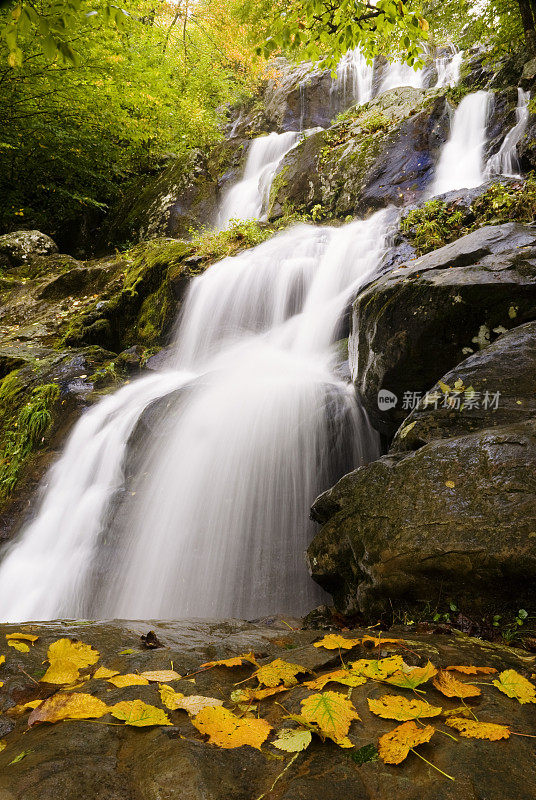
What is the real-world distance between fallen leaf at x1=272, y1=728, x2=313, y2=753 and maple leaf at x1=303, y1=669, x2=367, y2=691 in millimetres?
250

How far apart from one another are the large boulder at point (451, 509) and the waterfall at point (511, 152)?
7284mm

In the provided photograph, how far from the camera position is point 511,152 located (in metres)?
8.38

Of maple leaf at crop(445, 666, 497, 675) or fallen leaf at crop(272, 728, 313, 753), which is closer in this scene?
fallen leaf at crop(272, 728, 313, 753)

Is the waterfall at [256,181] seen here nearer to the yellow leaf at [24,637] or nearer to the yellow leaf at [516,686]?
the yellow leaf at [24,637]

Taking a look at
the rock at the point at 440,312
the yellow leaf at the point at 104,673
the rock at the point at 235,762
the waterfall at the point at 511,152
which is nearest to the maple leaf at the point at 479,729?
the rock at the point at 235,762

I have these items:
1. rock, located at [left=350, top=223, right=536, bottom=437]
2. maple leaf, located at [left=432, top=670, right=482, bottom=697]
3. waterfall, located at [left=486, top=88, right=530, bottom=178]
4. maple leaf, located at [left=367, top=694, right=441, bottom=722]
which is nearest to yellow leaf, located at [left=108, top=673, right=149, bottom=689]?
maple leaf, located at [left=367, top=694, right=441, bottom=722]

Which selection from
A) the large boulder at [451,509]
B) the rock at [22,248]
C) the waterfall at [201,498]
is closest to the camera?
the large boulder at [451,509]

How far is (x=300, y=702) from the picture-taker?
4.15 feet

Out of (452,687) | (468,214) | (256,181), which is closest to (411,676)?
(452,687)

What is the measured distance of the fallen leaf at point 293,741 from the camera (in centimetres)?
104

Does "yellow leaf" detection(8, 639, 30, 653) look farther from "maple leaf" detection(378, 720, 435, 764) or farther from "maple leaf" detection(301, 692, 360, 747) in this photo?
"maple leaf" detection(378, 720, 435, 764)

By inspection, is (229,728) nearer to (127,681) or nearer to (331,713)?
(331,713)

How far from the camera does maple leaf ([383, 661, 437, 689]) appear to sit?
131 centimetres

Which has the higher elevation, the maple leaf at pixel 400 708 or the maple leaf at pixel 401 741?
the maple leaf at pixel 401 741
